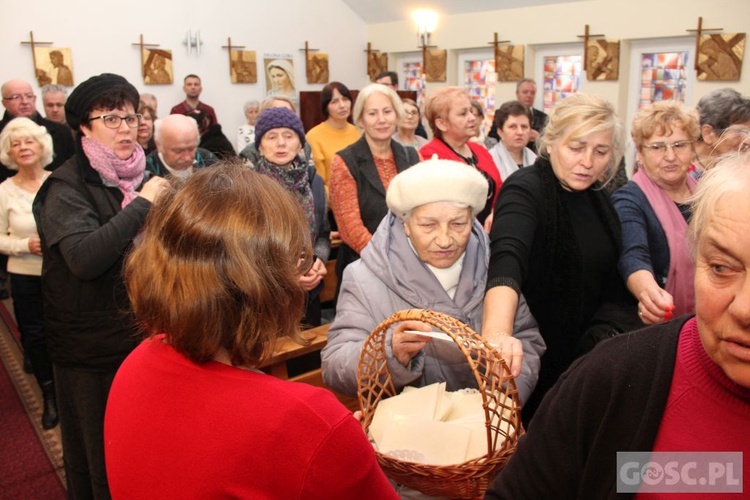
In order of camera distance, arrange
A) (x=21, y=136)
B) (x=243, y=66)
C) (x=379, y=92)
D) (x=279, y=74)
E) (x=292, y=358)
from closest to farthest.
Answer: (x=292, y=358)
(x=21, y=136)
(x=379, y=92)
(x=243, y=66)
(x=279, y=74)

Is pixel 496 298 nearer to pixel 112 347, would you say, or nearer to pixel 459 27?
pixel 112 347

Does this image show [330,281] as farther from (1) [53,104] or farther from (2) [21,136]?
(1) [53,104]

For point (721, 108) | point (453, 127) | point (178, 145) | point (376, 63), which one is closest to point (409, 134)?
point (453, 127)

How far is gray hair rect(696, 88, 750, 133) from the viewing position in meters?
3.03

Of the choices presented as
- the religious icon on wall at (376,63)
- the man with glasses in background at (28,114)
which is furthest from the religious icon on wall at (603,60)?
the man with glasses in background at (28,114)

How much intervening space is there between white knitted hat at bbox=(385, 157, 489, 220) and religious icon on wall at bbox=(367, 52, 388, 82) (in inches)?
360

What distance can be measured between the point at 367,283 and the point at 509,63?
7452mm

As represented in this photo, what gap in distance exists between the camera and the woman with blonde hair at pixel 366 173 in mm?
3531

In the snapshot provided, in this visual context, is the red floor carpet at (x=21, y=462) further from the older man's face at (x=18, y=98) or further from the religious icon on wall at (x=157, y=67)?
the religious icon on wall at (x=157, y=67)

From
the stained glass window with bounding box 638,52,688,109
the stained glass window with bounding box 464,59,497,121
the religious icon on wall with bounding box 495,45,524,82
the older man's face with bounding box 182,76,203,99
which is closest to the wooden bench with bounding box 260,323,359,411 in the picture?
the stained glass window with bounding box 638,52,688,109

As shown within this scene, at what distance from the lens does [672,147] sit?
2.51 metres

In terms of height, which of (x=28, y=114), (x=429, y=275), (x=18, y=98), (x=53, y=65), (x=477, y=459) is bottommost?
(x=477, y=459)

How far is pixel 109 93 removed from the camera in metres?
2.29

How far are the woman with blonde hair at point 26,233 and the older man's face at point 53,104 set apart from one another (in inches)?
96.0
